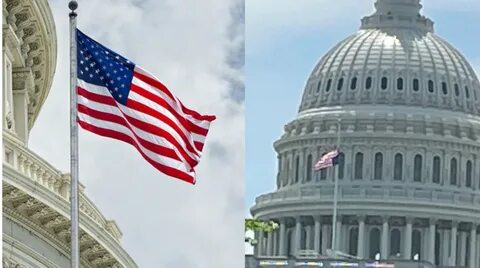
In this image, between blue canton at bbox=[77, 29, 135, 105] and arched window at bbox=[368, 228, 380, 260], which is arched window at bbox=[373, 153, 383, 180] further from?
blue canton at bbox=[77, 29, 135, 105]

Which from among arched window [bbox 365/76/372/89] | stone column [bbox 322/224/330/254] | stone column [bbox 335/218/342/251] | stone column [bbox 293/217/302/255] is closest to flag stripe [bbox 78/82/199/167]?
stone column [bbox 335/218/342/251]

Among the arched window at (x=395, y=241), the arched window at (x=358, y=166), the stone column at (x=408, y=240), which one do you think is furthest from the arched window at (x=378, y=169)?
the arched window at (x=395, y=241)

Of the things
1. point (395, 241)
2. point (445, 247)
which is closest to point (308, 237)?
point (395, 241)

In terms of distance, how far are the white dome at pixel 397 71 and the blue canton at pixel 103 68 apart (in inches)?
5041

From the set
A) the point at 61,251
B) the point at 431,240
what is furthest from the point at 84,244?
the point at 431,240

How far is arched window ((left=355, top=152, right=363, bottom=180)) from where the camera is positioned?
140750 mm

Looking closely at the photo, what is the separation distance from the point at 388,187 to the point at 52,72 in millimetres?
114322

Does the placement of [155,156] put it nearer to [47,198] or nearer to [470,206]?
[47,198]

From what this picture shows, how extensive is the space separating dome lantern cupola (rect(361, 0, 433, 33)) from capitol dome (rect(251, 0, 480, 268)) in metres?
3.38

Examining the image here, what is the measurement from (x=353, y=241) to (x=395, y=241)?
3.07 meters

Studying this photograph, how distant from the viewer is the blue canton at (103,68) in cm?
1591

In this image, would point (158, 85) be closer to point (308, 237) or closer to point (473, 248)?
point (308, 237)

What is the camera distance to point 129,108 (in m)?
16.0

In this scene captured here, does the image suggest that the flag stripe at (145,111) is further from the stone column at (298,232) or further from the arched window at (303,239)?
the arched window at (303,239)
